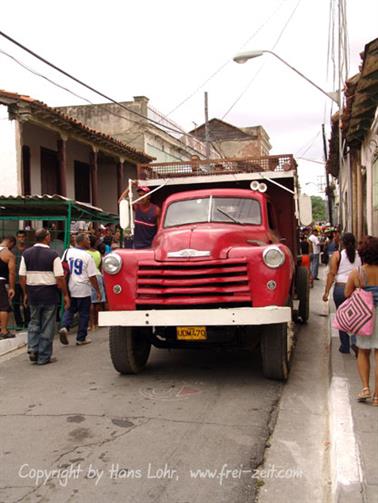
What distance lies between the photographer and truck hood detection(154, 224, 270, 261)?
231 inches

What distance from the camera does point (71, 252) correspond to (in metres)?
8.58

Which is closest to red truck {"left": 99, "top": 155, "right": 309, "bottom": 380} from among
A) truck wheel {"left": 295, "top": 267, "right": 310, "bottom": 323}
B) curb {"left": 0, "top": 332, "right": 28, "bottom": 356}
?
curb {"left": 0, "top": 332, "right": 28, "bottom": 356}

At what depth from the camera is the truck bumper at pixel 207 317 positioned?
5506mm

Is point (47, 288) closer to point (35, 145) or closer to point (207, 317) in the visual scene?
point (207, 317)

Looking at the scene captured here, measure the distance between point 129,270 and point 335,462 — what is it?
3089 millimetres

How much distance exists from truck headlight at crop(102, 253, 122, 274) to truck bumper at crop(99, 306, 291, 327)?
1.67 ft

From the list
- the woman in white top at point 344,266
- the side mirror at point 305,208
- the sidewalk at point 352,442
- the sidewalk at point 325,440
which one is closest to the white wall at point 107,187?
the side mirror at point 305,208

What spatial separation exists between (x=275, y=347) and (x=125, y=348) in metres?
1.73

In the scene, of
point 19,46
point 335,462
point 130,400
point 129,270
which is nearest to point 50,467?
point 130,400

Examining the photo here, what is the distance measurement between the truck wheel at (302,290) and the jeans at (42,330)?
4.34 metres

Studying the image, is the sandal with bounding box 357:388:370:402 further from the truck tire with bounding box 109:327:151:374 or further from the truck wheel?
the truck wheel

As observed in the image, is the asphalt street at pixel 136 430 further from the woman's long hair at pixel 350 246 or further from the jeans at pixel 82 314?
the woman's long hair at pixel 350 246

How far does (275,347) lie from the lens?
19.2 feet

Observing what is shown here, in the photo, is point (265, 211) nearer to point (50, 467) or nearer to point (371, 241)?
point (371, 241)
